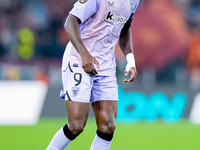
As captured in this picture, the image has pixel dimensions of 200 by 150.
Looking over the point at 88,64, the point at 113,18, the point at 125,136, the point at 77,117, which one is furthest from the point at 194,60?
the point at 88,64

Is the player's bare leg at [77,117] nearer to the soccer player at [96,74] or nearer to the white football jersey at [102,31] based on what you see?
the soccer player at [96,74]

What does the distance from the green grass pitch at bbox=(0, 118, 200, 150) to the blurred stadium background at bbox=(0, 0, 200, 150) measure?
0.02 metres

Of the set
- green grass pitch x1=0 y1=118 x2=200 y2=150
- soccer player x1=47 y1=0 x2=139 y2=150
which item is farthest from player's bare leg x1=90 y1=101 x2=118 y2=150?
green grass pitch x1=0 y1=118 x2=200 y2=150

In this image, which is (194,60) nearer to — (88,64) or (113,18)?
(113,18)

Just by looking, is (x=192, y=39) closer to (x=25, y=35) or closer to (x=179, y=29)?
(x=179, y=29)

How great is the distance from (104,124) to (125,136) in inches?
164

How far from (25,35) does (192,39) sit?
247 inches

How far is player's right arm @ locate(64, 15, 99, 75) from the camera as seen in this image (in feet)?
16.4

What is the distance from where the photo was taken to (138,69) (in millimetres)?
19891

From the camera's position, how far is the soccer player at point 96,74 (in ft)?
17.2

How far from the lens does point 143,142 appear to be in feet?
28.2

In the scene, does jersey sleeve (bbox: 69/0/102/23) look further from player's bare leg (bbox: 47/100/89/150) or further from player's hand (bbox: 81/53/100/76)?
player's bare leg (bbox: 47/100/89/150)

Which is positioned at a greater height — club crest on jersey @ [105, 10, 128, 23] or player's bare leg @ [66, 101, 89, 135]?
club crest on jersey @ [105, 10, 128, 23]

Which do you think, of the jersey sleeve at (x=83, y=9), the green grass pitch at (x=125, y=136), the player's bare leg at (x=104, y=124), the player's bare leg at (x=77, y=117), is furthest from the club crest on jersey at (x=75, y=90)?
the green grass pitch at (x=125, y=136)
